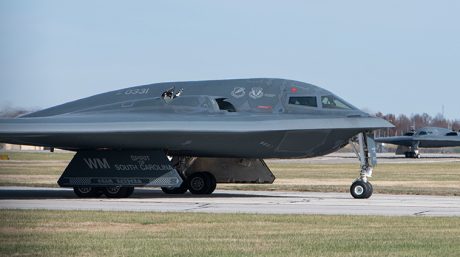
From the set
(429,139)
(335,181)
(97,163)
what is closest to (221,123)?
(97,163)

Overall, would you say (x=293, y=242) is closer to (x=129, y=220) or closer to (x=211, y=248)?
(x=211, y=248)

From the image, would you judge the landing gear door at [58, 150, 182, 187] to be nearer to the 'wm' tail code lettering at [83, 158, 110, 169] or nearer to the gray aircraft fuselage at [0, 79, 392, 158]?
the 'wm' tail code lettering at [83, 158, 110, 169]

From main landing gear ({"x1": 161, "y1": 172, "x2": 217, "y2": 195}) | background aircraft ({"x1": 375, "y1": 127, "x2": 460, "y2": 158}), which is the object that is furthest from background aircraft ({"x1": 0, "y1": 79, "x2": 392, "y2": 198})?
background aircraft ({"x1": 375, "y1": 127, "x2": 460, "y2": 158})

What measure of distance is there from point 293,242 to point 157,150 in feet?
40.2

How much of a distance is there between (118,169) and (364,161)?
23.2ft

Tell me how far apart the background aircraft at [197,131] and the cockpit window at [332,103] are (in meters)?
0.03

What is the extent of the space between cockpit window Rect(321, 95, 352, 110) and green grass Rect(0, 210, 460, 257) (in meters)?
7.64

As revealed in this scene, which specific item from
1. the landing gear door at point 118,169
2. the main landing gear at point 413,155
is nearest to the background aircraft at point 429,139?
the main landing gear at point 413,155

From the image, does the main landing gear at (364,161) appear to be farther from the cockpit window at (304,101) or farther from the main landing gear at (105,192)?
the main landing gear at (105,192)

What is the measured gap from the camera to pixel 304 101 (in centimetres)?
2284

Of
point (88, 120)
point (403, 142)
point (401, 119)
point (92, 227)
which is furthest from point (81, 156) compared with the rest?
point (401, 119)

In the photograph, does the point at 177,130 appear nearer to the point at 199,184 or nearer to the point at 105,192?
the point at 105,192

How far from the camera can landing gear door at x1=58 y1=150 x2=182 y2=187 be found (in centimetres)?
2245

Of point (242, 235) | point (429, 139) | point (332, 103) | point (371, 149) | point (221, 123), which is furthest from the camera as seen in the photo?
point (429, 139)
